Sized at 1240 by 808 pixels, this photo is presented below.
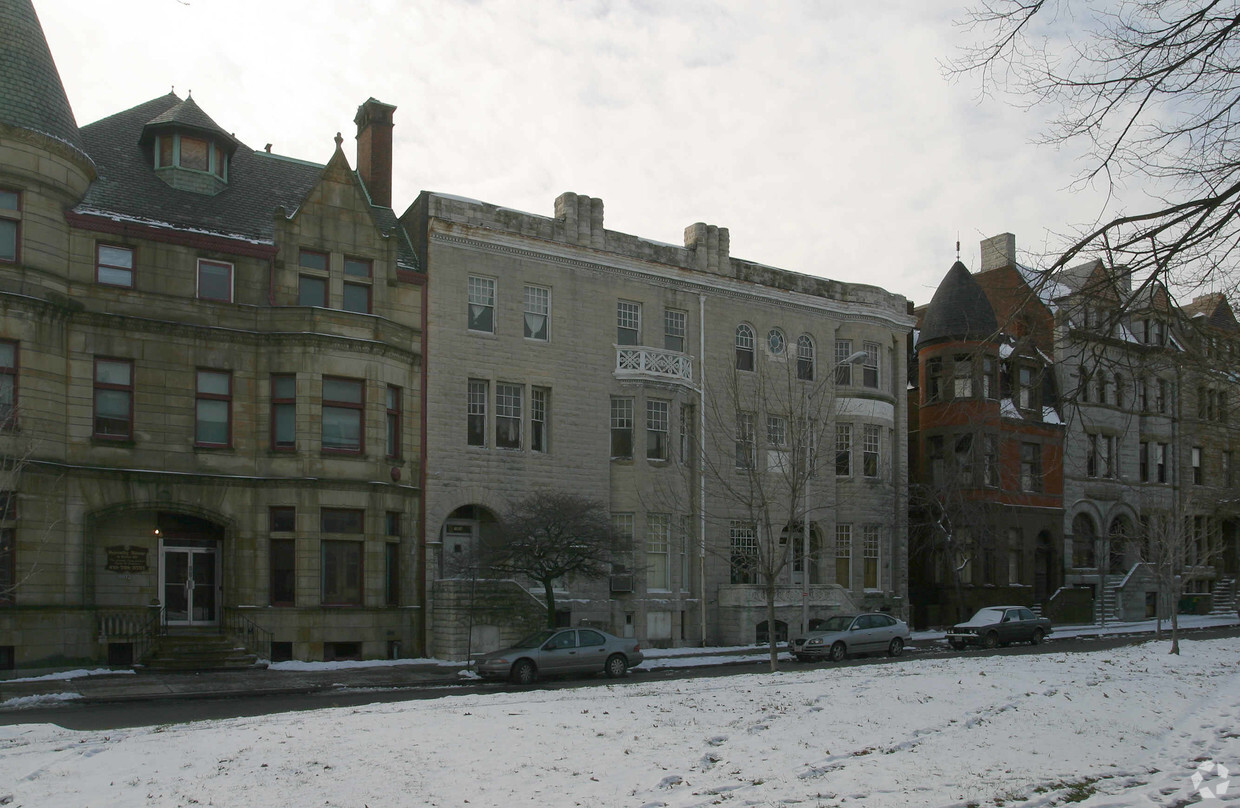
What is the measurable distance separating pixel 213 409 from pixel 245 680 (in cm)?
814

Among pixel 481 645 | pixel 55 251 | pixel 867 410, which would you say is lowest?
pixel 481 645

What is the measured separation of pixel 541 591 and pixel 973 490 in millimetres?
20411

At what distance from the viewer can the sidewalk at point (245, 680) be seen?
2247cm

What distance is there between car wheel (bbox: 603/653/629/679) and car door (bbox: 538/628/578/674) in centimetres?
103

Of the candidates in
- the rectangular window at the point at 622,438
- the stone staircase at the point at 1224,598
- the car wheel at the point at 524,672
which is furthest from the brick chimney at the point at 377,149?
the stone staircase at the point at 1224,598

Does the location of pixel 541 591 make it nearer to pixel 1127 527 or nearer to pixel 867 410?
pixel 867 410

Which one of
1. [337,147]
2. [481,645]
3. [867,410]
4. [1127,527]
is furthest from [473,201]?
[1127,527]

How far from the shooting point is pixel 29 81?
2842cm

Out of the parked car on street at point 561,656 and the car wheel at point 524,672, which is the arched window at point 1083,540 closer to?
the parked car on street at point 561,656

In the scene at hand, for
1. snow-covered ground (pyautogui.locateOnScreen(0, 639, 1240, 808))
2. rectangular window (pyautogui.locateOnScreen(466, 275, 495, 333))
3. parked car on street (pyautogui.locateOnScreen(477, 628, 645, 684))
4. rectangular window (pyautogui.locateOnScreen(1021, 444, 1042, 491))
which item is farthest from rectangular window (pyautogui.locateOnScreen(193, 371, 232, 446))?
rectangular window (pyautogui.locateOnScreen(1021, 444, 1042, 491))

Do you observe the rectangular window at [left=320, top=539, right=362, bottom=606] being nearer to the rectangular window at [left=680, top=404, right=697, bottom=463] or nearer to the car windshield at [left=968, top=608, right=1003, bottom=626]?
the rectangular window at [left=680, top=404, right=697, bottom=463]

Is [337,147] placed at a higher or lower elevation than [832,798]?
higher

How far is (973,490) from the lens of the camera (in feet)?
152

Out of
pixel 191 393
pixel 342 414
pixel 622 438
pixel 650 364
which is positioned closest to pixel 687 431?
pixel 622 438
